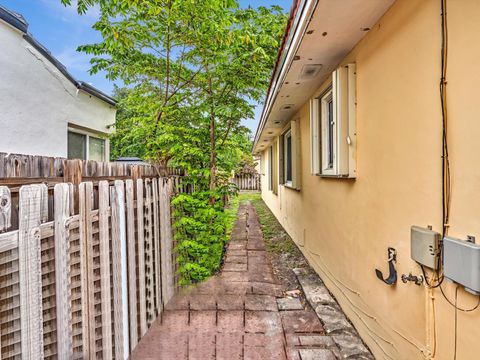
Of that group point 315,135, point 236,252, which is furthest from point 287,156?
point 315,135

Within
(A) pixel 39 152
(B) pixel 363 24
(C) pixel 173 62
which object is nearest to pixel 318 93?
(B) pixel 363 24

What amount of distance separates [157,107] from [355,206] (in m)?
2.89

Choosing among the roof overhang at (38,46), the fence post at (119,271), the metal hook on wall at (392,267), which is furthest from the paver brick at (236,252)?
the roof overhang at (38,46)

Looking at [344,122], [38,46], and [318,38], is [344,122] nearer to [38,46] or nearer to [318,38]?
[318,38]

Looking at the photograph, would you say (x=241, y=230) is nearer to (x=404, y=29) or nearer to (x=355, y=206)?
(x=355, y=206)

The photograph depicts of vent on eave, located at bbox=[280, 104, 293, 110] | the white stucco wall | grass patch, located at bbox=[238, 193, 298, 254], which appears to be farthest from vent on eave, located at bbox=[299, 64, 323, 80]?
the white stucco wall

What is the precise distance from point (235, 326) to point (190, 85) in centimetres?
347

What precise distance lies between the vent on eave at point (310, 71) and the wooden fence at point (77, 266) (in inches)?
86.8

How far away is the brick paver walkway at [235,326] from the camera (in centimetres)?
251

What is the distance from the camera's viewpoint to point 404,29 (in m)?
2.01

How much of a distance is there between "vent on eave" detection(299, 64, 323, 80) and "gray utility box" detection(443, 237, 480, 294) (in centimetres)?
246

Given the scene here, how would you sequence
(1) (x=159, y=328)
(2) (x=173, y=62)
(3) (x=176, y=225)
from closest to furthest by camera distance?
(1) (x=159, y=328)
(3) (x=176, y=225)
(2) (x=173, y=62)

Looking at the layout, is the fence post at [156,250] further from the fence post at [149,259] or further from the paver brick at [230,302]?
the paver brick at [230,302]

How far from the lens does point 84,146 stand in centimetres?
616
